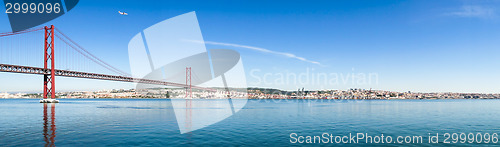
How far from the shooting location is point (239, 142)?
1588 cm

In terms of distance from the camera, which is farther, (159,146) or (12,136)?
(12,136)

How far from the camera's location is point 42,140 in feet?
51.1

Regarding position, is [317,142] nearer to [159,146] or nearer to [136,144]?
[159,146]

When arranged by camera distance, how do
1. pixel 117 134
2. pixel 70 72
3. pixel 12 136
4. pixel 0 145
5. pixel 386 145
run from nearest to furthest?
1. pixel 0 145
2. pixel 386 145
3. pixel 12 136
4. pixel 117 134
5. pixel 70 72

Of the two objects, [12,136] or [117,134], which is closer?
[12,136]

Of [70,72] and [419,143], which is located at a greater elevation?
[70,72]

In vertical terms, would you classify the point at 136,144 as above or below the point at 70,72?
below

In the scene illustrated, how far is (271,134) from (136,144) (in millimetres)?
8917

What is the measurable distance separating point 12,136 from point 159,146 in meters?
10.3

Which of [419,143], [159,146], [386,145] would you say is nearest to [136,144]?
[159,146]

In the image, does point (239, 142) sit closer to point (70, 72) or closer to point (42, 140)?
point (42, 140)

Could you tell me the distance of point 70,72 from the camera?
2712 inches

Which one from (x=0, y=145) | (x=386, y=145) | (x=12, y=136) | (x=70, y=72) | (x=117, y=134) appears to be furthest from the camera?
(x=70, y=72)

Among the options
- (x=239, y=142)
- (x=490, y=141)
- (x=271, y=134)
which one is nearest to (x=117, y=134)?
(x=239, y=142)
